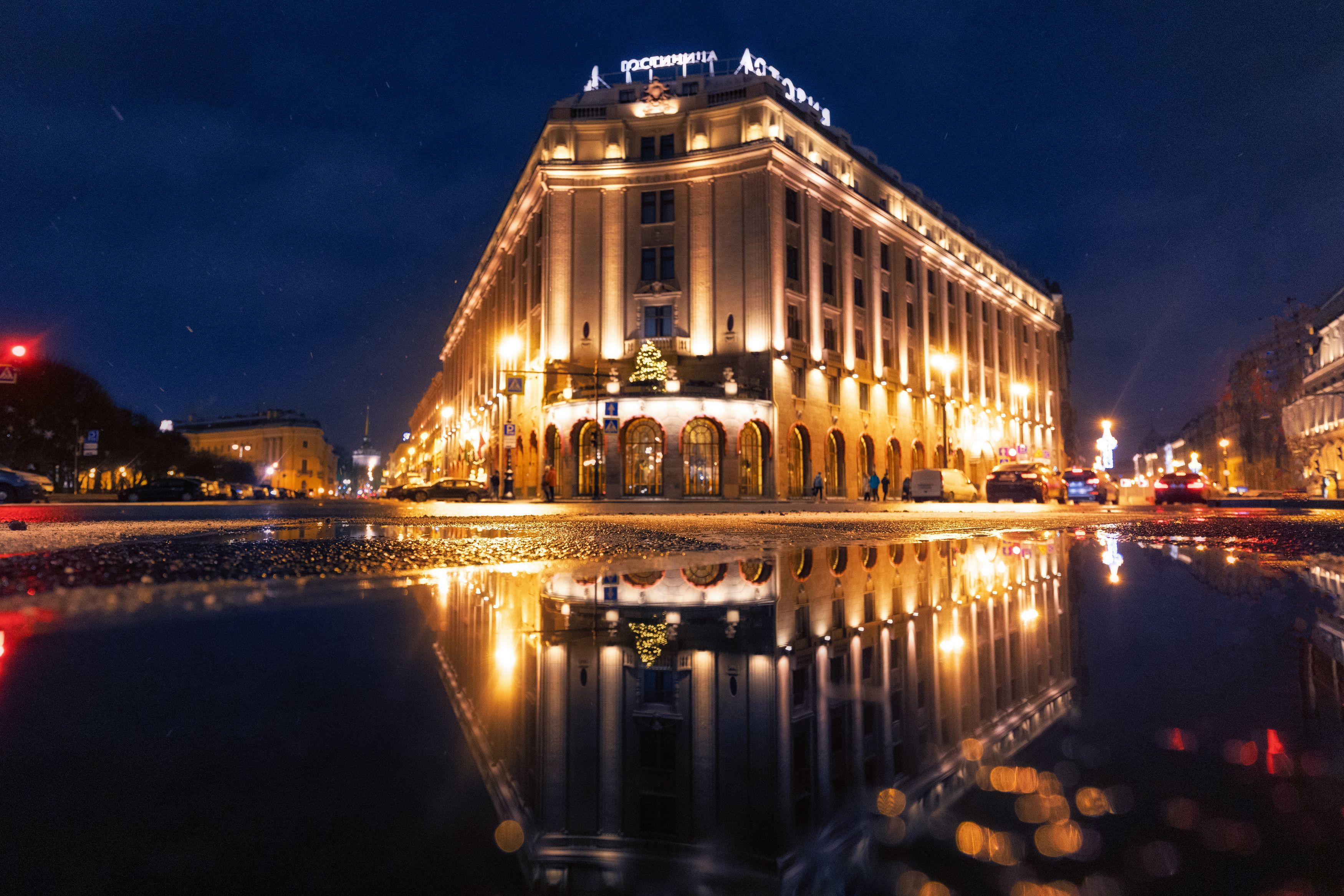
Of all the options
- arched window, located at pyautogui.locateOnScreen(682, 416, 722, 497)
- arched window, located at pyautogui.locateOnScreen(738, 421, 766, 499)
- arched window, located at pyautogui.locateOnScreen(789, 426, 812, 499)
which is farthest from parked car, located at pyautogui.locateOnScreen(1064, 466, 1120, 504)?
arched window, located at pyautogui.locateOnScreen(682, 416, 722, 497)

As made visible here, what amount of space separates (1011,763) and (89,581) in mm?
4709

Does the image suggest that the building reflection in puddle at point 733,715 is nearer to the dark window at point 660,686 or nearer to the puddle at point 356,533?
the dark window at point 660,686

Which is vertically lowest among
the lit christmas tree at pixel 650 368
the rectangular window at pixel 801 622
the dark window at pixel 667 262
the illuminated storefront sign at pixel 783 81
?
the rectangular window at pixel 801 622

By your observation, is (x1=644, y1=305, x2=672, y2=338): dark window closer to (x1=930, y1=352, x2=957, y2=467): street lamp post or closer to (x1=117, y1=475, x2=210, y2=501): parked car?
(x1=930, y1=352, x2=957, y2=467): street lamp post

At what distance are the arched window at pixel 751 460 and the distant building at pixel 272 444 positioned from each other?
419 ft

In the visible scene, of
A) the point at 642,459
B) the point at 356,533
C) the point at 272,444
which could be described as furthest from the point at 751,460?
the point at 272,444

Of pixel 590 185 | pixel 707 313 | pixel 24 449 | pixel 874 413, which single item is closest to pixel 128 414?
pixel 24 449

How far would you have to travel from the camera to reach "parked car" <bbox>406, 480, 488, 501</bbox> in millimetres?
45688

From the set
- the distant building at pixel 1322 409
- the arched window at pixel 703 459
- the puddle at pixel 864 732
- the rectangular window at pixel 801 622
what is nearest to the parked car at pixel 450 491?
the arched window at pixel 703 459

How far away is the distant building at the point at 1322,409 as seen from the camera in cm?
6184

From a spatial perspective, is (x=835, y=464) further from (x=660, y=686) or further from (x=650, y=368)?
(x=660, y=686)

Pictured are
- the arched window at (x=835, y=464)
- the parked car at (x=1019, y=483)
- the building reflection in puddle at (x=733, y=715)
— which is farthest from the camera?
the arched window at (x=835, y=464)

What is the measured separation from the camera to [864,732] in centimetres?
171

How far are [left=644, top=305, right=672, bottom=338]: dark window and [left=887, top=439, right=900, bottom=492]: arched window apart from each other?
18.7m
